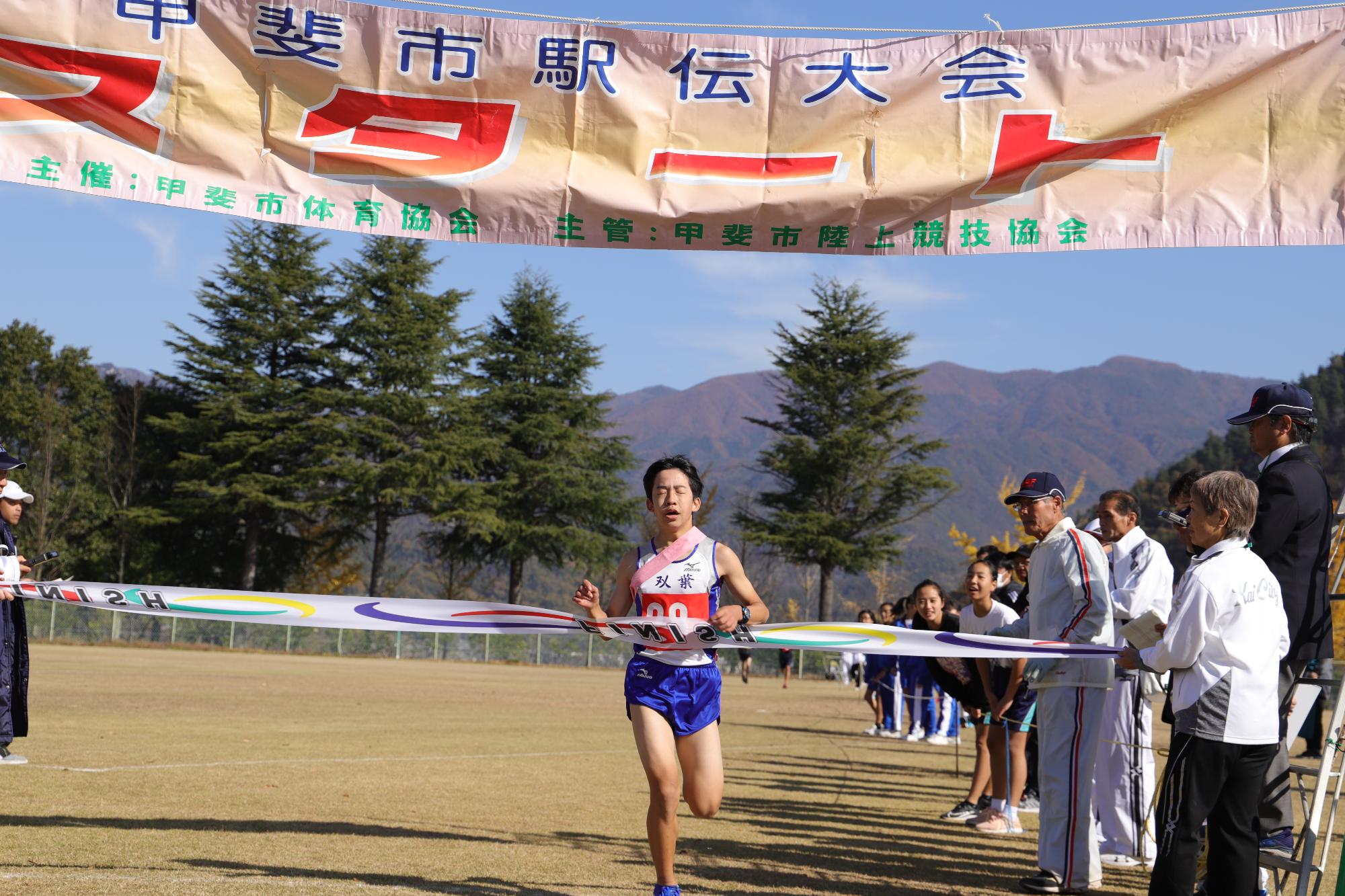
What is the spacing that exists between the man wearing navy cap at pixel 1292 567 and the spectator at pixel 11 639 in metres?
8.18

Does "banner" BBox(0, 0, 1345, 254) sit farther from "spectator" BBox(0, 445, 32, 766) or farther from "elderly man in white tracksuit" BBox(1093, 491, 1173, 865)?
"spectator" BBox(0, 445, 32, 766)

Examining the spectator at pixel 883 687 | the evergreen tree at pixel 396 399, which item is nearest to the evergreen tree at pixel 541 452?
the evergreen tree at pixel 396 399

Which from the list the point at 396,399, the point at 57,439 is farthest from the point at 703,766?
the point at 57,439

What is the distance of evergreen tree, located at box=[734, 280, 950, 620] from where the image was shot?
67625mm

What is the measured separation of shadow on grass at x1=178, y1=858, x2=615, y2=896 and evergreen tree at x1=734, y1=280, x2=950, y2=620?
2364 inches

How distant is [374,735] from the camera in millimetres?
16438

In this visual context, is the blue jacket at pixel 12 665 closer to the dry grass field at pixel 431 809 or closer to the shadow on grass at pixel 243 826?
the dry grass field at pixel 431 809

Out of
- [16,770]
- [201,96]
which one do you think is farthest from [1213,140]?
[16,770]

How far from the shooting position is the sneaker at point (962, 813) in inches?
444

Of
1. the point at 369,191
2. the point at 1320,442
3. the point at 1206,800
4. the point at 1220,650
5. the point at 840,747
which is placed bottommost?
the point at 840,747

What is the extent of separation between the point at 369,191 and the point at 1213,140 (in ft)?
15.0

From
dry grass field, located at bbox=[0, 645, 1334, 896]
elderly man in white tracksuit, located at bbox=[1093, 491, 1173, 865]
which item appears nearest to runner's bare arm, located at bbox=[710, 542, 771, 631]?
dry grass field, located at bbox=[0, 645, 1334, 896]

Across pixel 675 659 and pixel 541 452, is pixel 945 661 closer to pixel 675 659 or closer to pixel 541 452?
pixel 675 659

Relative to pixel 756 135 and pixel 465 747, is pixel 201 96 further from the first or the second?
pixel 465 747
